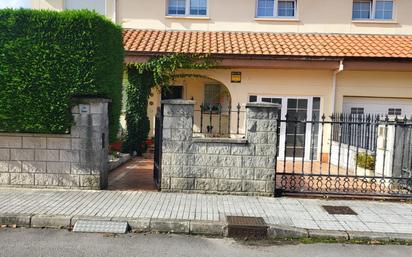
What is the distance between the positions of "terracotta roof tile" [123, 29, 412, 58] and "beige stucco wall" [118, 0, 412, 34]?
1.07 feet

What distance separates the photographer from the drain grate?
6030 millimetres

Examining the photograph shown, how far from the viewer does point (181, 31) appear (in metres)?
13.0

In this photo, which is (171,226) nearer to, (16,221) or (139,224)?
(139,224)

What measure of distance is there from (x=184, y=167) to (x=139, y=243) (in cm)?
225

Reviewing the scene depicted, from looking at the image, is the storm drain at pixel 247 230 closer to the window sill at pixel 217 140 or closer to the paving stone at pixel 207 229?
the paving stone at pixel 207 229

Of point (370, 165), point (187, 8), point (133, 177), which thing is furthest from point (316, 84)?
point (133, 177)

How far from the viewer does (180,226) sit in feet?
17.0

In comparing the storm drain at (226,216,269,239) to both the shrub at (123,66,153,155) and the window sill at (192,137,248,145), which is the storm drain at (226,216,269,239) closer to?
the window sill at (192,137,248,145)

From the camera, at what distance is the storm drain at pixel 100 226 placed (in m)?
5.04

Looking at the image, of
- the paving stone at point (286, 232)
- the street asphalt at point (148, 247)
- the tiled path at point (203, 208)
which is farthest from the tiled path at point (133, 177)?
the paving stone at point (286, 232)

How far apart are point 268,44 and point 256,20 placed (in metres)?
1.74

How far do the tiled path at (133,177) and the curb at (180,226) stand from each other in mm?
1949

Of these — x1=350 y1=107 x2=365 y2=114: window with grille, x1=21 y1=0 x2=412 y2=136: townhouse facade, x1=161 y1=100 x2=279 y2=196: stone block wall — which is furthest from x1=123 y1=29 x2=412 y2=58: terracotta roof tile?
x1=161 y1=100 x2=279 y2=196: stone block wall

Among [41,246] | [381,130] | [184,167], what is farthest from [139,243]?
[381,130]
